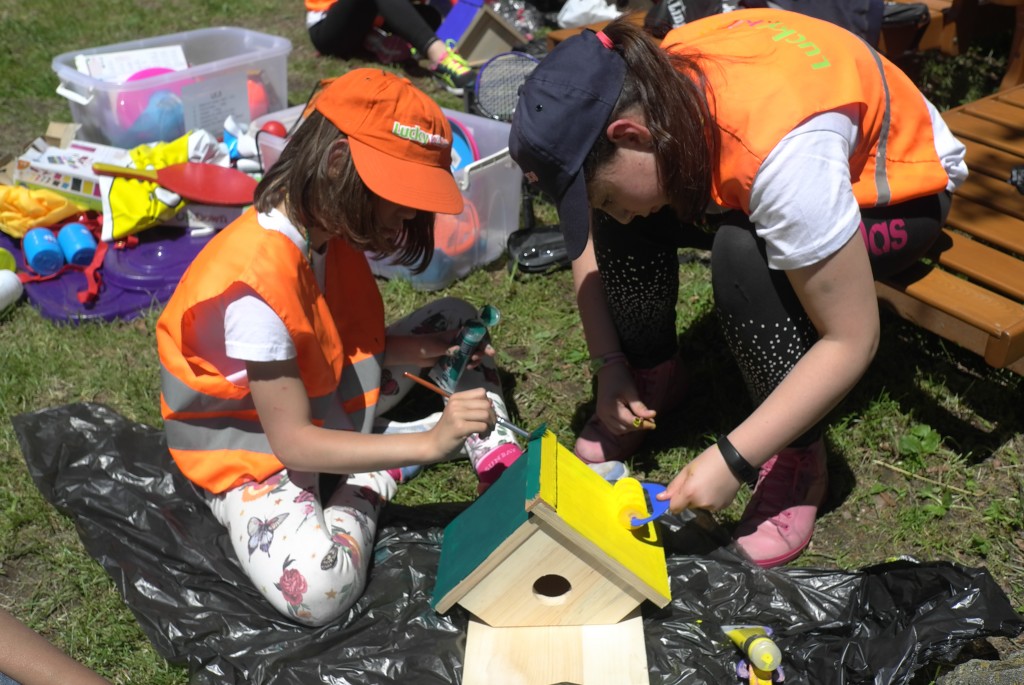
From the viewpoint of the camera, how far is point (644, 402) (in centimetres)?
239

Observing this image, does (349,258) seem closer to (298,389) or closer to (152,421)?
(298,389)

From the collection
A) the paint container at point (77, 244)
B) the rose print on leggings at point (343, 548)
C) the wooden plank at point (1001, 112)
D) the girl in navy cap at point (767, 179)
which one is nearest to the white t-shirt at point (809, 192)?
the girl in navy cap at point (767, 179)

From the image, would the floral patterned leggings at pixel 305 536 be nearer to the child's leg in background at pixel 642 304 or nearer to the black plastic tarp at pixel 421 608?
the black plastic tarp at pixel 421 608

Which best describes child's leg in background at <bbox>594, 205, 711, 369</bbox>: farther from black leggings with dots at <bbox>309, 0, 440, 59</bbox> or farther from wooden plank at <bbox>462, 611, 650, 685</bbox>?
black leggings with dots at <bbox>309, 0, 440, 59</bbox>

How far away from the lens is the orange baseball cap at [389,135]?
174 cm

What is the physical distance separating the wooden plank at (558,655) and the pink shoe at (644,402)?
55 cm

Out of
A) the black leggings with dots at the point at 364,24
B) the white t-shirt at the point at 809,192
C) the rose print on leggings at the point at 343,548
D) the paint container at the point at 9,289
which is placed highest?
the white t-shirt at the point at 809,192

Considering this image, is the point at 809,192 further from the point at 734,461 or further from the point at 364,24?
the point at 364,24

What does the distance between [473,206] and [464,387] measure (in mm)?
871

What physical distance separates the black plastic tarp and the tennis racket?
5.65 ft

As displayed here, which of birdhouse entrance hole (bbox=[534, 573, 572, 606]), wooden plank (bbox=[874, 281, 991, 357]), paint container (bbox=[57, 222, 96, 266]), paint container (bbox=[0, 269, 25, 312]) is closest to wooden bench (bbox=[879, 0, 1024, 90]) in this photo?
wooden plank (bbox=[874, 281, 991, 357])

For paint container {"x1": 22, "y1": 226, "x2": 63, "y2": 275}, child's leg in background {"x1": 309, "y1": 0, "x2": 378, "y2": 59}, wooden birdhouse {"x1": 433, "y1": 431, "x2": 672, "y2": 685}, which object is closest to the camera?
wooden birdhouse {"x1": 433, "y1": 431, "x2": 672, "y2": 685}

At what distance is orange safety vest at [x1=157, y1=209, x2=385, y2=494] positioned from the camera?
185 cm

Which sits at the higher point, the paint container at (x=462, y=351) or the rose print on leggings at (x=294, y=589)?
the paint container at (x=462, y=351)
